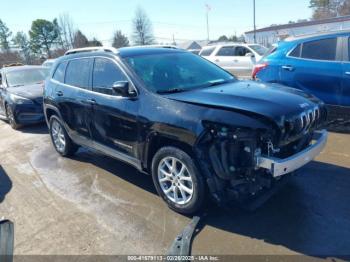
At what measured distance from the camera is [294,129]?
11.0 feet

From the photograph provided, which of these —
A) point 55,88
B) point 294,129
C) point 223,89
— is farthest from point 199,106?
point 55,88

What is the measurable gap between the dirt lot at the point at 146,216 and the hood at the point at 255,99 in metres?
1.10

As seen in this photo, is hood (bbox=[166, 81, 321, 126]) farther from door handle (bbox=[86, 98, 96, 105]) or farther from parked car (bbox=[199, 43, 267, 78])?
parked car (bbox=[199, 43, 267, 78])

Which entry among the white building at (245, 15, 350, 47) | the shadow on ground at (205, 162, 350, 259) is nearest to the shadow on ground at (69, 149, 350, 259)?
the shadow on ground at (205, 162, 350, 259)

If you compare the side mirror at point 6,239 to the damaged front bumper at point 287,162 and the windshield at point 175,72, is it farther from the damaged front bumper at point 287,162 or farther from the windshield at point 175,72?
the windshield at point 175,72

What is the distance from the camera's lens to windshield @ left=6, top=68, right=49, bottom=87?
31.8 feet

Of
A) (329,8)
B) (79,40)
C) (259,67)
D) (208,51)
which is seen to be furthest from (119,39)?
(259,67)

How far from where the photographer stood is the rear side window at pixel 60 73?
18.5 feet

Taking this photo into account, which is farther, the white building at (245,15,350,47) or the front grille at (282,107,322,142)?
the white building at (245,15,350,47)

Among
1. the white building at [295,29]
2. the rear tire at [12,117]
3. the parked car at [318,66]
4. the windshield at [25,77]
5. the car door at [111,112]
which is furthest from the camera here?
the white building at [295,29]

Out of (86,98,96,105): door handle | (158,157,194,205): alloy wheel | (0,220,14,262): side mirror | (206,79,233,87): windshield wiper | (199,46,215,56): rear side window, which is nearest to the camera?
(0,220,14,262): side mirror

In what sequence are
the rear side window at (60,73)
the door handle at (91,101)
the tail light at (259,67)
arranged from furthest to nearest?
the tail light at (259,67) → the rear side window at (60,73) → the door handle at (91,101)

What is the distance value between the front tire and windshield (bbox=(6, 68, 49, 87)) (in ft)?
24.0

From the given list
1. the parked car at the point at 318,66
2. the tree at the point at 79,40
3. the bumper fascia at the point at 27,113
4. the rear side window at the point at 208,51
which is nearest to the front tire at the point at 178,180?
the parked car at the point at 318,66
